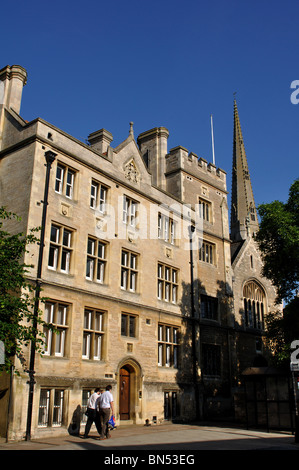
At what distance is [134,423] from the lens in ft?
67.7

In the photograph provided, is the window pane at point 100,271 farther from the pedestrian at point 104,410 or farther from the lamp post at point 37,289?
the pedestrian at point 104,410

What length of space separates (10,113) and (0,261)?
998 centimetres

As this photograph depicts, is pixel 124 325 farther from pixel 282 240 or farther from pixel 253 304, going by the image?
pixel 253 304

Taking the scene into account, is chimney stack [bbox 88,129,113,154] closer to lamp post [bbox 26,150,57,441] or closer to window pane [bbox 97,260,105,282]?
lamp post [bbox 26,150,57,441]

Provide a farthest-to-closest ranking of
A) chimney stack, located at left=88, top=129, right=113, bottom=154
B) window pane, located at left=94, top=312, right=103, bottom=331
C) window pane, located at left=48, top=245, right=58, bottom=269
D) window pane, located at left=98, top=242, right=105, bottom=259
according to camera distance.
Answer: chimney stack, located at left=88, top=129, right=113, bottom=154 < window pane, located at left=98, top=242, right=105, bottom=259 < window pane, located at left=94, top=312, right=103, bottom=331 < window pane, located at left=48, top=245, right=58, bottom=269

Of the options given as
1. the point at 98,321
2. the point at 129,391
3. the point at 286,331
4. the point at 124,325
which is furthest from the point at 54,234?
the point at 286,331

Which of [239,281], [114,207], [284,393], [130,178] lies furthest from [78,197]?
[239,281]

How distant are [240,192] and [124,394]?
57923 mm

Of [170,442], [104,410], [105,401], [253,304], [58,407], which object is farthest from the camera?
[253,304]

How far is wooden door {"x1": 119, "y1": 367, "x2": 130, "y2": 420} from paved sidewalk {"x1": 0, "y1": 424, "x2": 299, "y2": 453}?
2.79 meters

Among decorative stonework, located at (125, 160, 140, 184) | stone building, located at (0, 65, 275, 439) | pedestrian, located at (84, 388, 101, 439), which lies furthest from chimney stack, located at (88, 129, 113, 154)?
pedestrian, located at (84, 388, 101, 439)

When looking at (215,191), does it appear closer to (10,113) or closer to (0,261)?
(10,113)

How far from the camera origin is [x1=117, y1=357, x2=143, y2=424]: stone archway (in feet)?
67.7

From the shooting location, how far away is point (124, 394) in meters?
21.0
